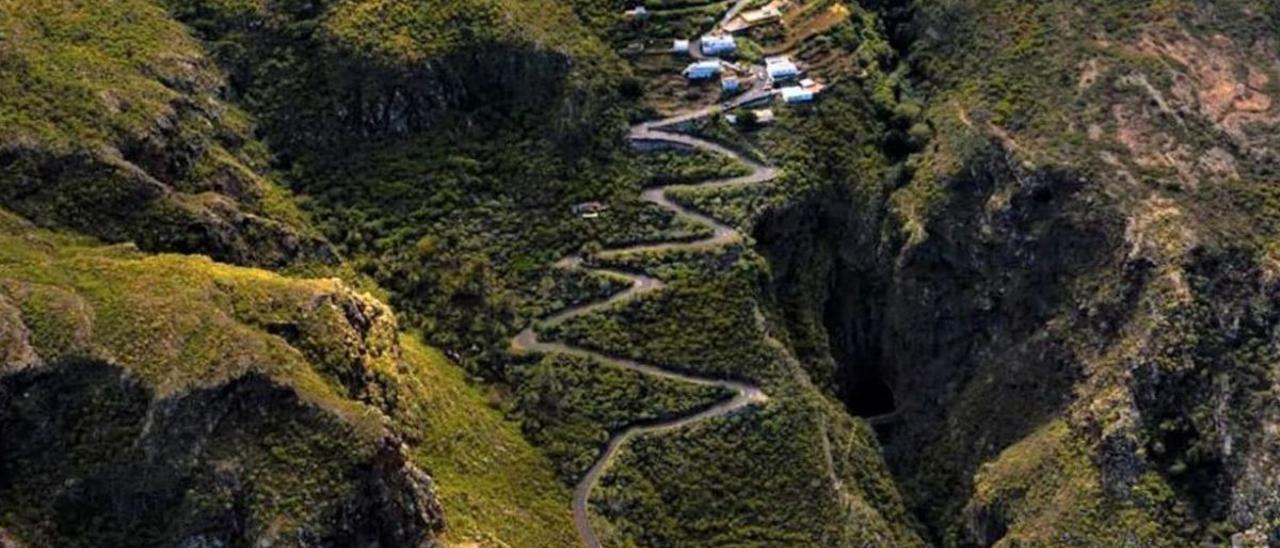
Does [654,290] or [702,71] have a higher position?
[702,71]

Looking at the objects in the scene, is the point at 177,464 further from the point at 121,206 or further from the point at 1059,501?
the point at 1059,501

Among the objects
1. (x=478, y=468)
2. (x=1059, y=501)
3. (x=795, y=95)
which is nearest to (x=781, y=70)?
(x=795, y=95)

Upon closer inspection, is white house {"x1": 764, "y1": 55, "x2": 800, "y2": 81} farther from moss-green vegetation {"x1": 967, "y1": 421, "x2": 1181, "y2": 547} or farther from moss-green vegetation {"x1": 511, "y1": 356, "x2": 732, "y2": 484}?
moss-green vegetation {"x1": 967, "y1": 421, "x2": 1181, "y2": 547}

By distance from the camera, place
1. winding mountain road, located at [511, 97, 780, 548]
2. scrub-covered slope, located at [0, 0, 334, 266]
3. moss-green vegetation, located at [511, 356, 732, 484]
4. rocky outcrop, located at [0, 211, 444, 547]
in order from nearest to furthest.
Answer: rocky outcrop, located at [0, 211, 444, 547]
scrub-covered slope, located at [0, 0, 334, 266]
winding mountain road, located at [511, 97, 780, 548]
moss-green vegetation, located at [511, 356, 732, 484]

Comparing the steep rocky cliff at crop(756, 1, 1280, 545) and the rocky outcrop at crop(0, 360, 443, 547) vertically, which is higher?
the rocky outcrop at crop(0, 360, 443, 547)

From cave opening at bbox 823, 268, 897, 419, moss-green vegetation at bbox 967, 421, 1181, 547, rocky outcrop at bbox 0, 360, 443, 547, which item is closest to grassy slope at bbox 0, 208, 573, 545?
rocky outcrop at bbox 0, 360, 443, 547

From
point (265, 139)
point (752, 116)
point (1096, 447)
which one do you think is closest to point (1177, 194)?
point (1096, 447)

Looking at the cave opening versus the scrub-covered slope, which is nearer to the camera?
the scrub-covered slope
